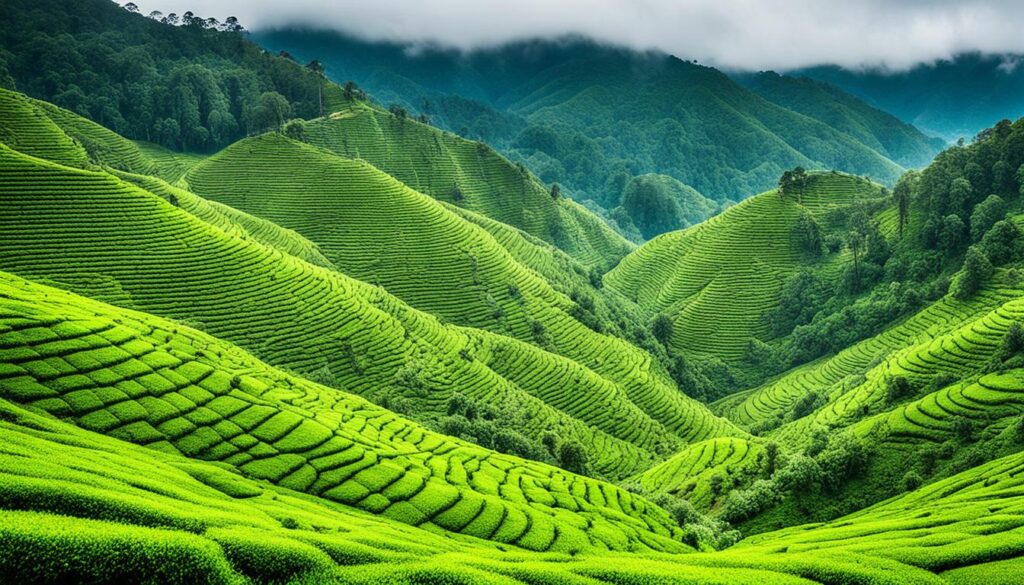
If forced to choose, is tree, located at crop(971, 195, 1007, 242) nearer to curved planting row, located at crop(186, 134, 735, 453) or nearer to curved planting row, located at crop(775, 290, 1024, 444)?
curved planting row, located at crop(775, 290, 1024, 444)

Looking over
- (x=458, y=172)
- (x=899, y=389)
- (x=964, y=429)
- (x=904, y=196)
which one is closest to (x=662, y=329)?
(x=904, y=196)

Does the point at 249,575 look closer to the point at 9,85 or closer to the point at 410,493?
the point at 410,493

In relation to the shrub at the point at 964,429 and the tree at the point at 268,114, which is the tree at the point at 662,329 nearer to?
the shrub at the point at 964,429

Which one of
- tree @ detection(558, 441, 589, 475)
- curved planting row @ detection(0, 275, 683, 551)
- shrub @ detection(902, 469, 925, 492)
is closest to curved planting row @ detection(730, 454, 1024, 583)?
shrub @ detection(902, 469, 925, 492)

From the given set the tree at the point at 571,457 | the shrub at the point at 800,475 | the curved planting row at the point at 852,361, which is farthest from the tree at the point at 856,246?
the tree at the point at 571,457

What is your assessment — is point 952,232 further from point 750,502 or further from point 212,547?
point 212,547

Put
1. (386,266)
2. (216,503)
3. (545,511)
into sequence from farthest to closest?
(386,266) → (545,511) → (216,503)

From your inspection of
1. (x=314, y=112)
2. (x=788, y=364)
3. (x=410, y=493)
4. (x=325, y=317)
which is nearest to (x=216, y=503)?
(x=410, y=493)
